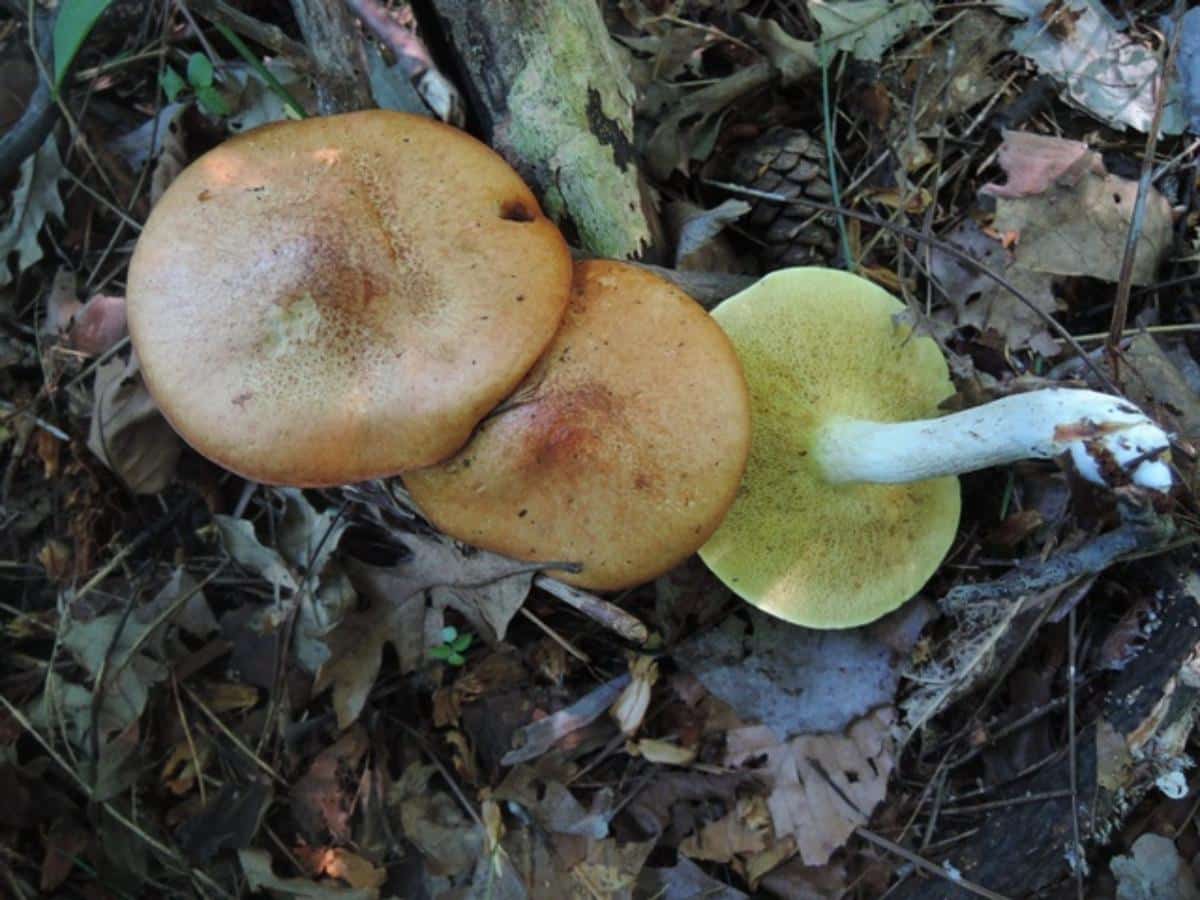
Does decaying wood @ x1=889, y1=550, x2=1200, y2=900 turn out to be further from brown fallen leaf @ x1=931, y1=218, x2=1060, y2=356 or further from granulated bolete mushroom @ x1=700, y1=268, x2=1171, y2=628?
brown fallen leaf @ x1=931, y1=218, x2=1060, y2=356

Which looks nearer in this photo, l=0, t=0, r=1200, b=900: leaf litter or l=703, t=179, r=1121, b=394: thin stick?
l=703, t=179, r=1121, b=394: thin stick

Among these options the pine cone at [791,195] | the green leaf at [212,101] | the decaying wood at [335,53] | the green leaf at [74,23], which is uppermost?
the green leaf at [74,23]

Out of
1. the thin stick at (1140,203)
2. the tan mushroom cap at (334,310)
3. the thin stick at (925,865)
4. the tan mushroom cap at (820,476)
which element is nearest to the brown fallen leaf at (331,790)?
the tan mushroom cap at (334,310)

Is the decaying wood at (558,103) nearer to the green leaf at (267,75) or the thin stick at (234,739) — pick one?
the green leaf at (267,75)

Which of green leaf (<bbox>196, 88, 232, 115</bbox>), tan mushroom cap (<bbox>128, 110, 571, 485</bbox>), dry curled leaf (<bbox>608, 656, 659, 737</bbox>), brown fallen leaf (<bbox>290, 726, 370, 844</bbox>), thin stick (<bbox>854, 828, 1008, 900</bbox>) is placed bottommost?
thin stick (<bbox>854, 828, 1008, 900</bbox>)

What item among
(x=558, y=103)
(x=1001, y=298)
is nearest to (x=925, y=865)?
(x=1001, y=298)

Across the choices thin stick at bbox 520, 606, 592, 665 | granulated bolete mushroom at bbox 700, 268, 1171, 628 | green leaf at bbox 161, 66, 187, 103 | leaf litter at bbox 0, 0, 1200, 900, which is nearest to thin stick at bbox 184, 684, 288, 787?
leaf litter at bbox 0, 0, 1200, 900
